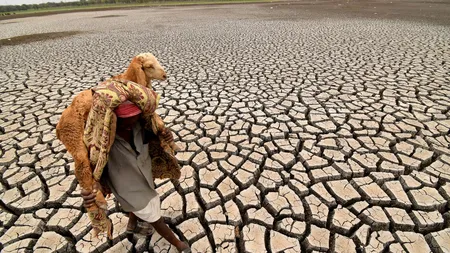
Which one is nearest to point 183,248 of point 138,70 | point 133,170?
point 133,170

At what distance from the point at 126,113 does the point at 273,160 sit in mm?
1761

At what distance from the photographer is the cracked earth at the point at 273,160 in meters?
1.90

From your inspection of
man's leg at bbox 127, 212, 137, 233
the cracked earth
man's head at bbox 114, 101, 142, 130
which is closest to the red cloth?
man's head at bbox 114, 101, 142, 130

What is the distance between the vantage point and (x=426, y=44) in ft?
22.2

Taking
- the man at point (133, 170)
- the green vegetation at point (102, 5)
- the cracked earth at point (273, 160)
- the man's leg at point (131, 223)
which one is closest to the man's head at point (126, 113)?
the man at point (133, 170)

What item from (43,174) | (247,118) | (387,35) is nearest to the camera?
(43,174)

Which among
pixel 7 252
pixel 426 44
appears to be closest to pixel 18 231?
pixel 7 252

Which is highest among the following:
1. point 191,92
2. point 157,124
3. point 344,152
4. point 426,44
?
point 426,44

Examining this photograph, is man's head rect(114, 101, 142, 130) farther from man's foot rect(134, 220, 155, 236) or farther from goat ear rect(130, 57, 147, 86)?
man's foot rect(134, 220, 155, 236)

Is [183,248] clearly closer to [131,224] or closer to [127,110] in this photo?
[131,224]

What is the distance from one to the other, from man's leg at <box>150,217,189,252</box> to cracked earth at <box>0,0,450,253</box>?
0.15m

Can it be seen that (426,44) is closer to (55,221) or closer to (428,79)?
(428,79)

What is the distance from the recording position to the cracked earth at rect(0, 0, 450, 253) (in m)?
1.90

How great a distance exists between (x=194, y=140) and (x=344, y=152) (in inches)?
67.3
